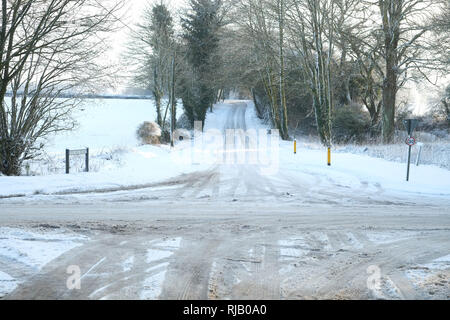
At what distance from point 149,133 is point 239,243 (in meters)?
27.7

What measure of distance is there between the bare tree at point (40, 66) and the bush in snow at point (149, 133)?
1483 cm

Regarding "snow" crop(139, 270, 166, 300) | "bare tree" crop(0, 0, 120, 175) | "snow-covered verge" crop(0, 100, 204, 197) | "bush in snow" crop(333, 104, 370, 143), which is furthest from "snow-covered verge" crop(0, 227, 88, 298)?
"bush in snow" crop(333, 104, 370, 143)

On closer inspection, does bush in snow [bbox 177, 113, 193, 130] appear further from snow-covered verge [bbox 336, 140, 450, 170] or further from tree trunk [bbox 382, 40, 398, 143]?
snow-covered verge [bbox 336, 140, 450, 170]

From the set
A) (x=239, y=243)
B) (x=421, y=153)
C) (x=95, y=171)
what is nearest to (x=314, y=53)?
(x=421, y=153)

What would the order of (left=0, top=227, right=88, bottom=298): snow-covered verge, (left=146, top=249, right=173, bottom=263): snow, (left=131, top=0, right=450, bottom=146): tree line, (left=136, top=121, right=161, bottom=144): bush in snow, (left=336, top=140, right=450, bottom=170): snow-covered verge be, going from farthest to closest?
(left=136, top=121, right=161, bottom=144): bush in snow, (left=131, top=0, right=450, bottom=146): tree line, (left=336, top=140, right=450, bottom=170): snow-covered verge, (left=146, top=249, right=173, bottom=263): snow, (left=0, top=227, right=88, bottom=298): snow-covered verge

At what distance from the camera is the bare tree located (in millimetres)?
13570

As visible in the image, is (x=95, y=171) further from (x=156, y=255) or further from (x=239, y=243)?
(x=156, y=255)

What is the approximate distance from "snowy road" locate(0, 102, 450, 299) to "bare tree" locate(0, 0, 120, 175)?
5232 millimetres

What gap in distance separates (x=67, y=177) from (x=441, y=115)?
1405 inches

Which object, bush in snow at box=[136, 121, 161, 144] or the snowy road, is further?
bush in snow at box=[136, 121, 161, 144]

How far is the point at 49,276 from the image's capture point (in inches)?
207

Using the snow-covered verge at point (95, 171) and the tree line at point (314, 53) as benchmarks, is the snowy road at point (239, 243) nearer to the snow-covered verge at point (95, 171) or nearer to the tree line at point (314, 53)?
the snow-covered verge at point (95, 171)

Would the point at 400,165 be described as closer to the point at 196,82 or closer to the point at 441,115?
the point at 441,115
